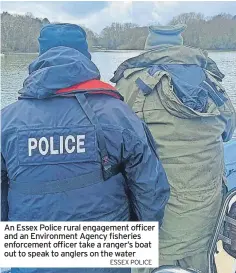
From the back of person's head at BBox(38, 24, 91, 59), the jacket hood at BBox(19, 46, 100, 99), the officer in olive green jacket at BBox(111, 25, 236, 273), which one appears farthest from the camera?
the officer in olive green jacket at BBox(111, 25, 236, 273)

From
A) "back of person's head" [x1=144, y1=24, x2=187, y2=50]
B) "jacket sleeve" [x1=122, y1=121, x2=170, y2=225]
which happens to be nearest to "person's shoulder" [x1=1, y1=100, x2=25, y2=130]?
"jacket sleeve" [x1=122, y1=121, x2=170, y2=225]

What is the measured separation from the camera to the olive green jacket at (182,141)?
1.25m

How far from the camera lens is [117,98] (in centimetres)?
105

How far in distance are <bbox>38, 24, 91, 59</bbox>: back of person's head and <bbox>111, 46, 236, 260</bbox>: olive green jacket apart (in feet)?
0.69

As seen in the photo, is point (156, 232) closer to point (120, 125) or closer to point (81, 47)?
point (120, 125)

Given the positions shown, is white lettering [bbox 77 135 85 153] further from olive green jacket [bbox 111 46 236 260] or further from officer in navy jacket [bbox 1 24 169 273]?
olive green jacket [bbox 111 46 236 260]


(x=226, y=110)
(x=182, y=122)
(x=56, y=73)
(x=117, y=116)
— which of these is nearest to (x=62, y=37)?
(x=56, y=73)

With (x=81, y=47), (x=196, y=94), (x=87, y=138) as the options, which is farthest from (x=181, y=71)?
(x=87, y=138)

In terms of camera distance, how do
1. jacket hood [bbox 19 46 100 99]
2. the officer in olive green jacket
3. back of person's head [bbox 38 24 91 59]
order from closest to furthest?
jacket hood [bbox 19 46 100 99] < back of person's head [bbox 38 24 91 59] < the officer in olive green jacket

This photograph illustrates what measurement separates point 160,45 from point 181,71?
0.34 ft

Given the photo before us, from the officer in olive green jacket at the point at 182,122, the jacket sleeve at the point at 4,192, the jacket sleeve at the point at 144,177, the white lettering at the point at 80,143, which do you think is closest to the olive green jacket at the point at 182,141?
the officer in olive green jacket at the point at 182,122

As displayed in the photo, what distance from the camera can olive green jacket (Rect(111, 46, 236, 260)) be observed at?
1.25 meters

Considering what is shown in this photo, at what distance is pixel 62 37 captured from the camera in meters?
1.12

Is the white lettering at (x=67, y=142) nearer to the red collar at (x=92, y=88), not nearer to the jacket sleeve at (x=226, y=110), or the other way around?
the red collar at (x=92, y=88)
